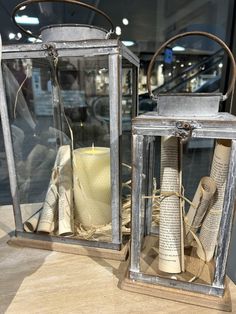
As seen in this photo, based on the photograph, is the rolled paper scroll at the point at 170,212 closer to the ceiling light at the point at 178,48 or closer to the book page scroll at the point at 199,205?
the book page scroll at the point at 199,205

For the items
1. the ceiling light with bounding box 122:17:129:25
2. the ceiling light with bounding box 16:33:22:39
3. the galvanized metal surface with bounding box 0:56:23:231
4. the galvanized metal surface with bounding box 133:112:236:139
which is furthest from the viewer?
the ceiling light with bounding box 122:17:129:25

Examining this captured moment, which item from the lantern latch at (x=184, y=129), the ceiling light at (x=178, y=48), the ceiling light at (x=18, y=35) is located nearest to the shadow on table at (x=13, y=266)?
the lantern latch at (x=184, y=129)

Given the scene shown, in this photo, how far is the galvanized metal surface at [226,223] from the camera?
0.33 metres

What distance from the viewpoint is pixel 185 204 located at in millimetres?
435

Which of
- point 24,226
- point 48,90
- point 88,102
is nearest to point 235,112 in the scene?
point 88,102

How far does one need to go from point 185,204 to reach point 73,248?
0.22m

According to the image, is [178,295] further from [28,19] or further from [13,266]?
[28,19]

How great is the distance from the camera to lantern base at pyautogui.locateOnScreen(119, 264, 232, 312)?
0.37 meters

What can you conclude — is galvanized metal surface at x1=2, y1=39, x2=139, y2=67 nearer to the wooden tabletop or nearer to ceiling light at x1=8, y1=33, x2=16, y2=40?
the wooden tabletop

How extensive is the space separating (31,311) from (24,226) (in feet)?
0.60

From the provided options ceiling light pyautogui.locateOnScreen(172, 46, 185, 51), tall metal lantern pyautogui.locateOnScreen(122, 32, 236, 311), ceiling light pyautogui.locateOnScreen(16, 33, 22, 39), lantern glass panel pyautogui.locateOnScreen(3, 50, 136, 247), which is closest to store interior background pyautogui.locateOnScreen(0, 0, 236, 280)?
ceiling light pyautogui.locateOnScreen(172, 46, 185, 51)

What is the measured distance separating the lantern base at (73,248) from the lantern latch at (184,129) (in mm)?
256

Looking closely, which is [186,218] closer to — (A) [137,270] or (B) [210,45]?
(A) [137,270]

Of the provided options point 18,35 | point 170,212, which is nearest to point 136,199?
point 170,212
